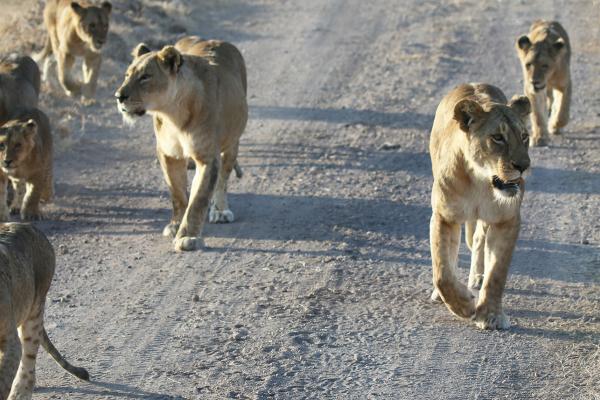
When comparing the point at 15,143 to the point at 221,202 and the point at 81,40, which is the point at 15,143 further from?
the point at 81,40

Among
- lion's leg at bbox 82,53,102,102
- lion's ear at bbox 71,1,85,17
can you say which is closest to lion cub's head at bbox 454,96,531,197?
lion's leg at bbox 82,53,102,102

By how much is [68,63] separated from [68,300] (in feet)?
23.6

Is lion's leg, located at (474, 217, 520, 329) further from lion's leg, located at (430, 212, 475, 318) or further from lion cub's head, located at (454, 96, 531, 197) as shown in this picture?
lion cub's head, located at (454, 96, 531, 197)

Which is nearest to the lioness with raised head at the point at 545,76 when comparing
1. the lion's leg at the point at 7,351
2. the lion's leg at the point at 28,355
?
the lion's leg at the point at 28,355

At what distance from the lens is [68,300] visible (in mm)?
8438

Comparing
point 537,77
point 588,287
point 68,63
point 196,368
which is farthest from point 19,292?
point 68,63

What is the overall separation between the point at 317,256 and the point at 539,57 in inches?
189

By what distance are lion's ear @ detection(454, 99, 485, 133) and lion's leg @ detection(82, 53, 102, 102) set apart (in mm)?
7596

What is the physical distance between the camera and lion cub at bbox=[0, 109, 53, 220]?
1030 cm

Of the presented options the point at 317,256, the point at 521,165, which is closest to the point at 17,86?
the point at 317,256

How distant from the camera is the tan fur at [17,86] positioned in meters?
11.0

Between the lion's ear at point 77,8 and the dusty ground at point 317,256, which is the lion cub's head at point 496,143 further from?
the lion's ear at point 77,8

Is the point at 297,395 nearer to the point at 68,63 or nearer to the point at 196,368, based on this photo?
the point at 196,368

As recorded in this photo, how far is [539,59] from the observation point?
1306cm
